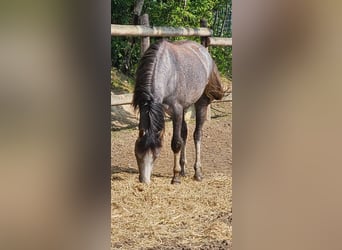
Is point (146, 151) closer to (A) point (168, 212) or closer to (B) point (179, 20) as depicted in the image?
(A) point (168, 212)

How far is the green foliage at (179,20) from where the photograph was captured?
1407 mm

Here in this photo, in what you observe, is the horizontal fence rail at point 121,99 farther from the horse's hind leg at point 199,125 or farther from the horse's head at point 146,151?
the horse's hind leg at point 199,125

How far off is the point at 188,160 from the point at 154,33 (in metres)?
0.37

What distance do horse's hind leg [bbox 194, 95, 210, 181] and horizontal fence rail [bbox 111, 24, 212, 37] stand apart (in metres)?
0.19

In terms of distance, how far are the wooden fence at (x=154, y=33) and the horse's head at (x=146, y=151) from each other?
4.5 inches

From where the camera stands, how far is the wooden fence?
4.61ft

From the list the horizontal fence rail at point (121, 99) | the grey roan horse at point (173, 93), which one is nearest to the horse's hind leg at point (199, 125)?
the grey roan horse at point (173, 93)

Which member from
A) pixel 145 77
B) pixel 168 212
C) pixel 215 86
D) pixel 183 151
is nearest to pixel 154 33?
pixel 145 77
